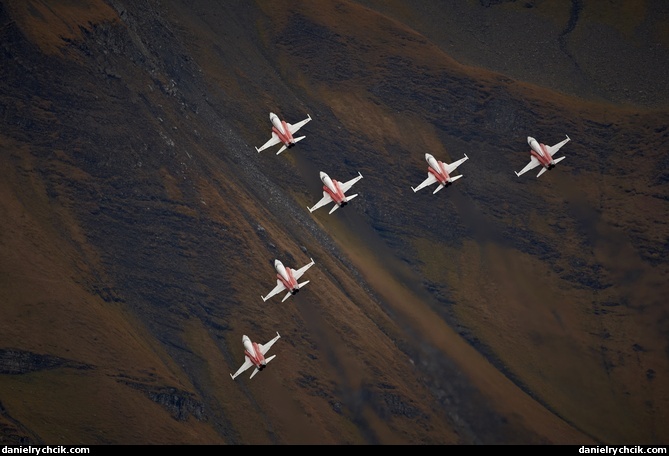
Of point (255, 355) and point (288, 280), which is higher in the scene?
point (288, 280)

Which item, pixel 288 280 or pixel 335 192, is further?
pixel 288 280

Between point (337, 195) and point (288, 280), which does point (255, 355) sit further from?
point (337, 195)

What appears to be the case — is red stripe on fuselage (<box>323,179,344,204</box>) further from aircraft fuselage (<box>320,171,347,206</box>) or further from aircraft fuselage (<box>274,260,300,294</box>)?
aircraft fuselage (<box>274,260,300,294</box>)

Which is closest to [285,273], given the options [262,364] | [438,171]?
[262,364]

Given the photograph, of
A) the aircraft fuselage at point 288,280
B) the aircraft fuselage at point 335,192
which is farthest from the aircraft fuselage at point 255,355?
the aircraft fuselage at point 335,192

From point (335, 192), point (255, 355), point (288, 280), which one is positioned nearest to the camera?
point (335, 192)

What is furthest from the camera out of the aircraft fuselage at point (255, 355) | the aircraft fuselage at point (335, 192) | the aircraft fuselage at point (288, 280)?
the aircraft fuselage at point (255, 355)

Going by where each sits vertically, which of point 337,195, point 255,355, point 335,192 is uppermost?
point 335,192

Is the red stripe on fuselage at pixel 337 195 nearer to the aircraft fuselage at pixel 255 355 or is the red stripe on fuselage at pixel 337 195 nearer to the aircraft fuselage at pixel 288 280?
the aircraft fuselage at pixel 288 280

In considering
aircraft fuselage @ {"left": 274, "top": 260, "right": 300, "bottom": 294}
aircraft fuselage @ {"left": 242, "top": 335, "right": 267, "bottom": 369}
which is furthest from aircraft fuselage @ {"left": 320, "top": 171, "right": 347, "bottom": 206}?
aircraft fuselage @ {"left": 242, "top": 335, "right": 267, "bottom": 369}

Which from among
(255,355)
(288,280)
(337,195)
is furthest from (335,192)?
(255,355)
